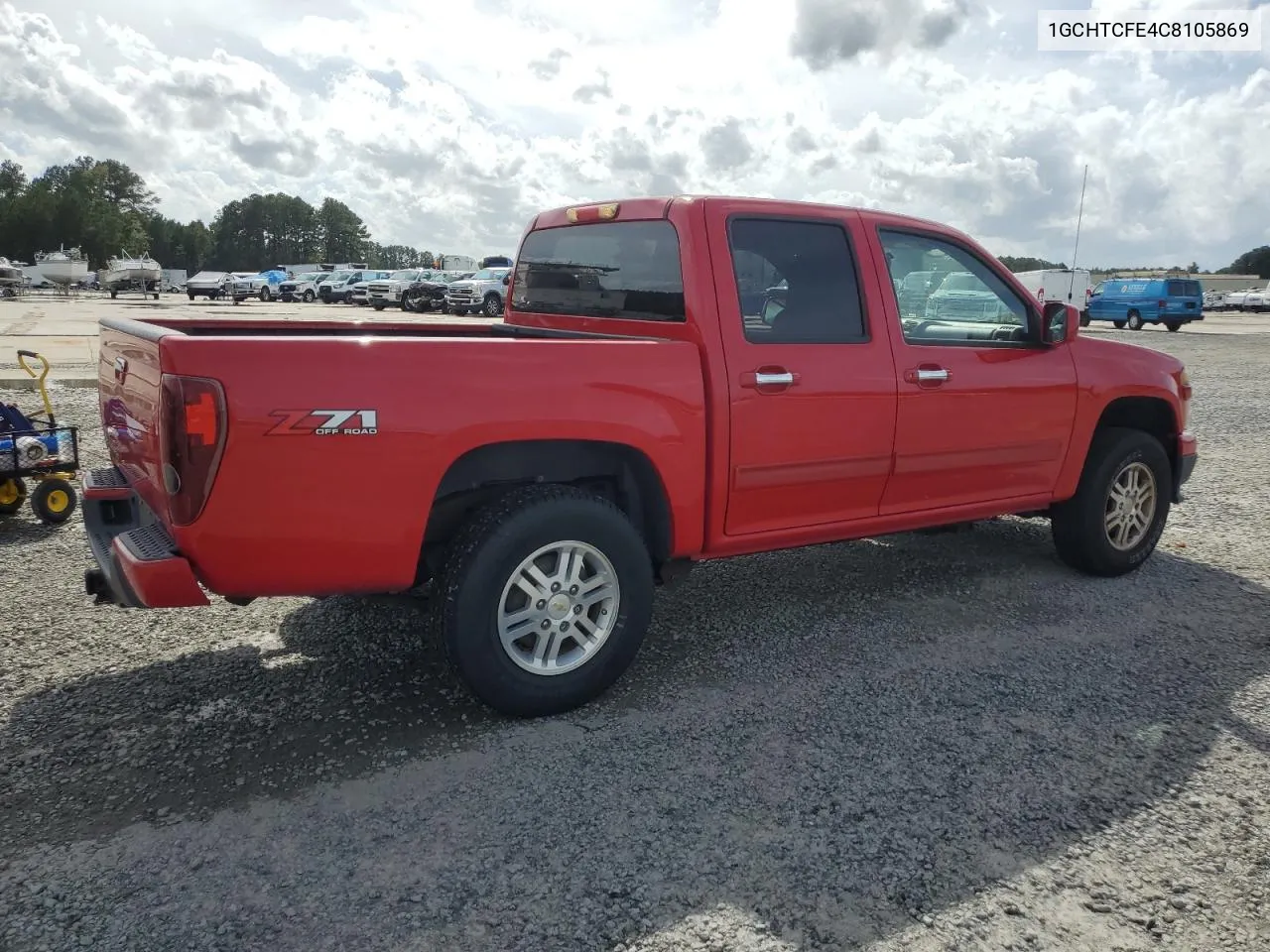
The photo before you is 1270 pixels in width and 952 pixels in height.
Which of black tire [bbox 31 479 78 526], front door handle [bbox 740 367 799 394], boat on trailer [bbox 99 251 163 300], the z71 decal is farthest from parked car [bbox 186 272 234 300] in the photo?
the z71 decal

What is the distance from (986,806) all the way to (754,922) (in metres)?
0.97

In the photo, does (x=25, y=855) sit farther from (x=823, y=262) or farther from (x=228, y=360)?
(x=823, y=262)

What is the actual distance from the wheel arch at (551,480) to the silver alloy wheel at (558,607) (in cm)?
31

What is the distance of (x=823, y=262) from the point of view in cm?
418

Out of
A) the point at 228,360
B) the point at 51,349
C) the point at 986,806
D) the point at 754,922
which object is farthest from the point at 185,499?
the point at 51,349

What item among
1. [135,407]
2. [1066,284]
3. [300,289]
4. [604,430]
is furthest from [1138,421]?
[300,289]

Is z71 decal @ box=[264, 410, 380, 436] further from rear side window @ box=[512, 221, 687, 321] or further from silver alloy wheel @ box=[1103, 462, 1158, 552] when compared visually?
silver alloy wheel @ box=[1103, 462, 1158, 552]

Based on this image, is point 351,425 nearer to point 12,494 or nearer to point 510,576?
point 510,576

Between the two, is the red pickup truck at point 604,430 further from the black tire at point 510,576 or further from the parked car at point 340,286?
the parked car at point 340,286

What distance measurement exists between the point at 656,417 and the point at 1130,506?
3.24 m

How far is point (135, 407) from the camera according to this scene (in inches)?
130

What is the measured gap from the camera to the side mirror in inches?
188

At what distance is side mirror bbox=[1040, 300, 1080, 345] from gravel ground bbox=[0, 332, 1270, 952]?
137 centimetres

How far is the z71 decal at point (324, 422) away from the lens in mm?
2898
